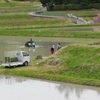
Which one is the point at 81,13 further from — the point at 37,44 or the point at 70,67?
the point at 70,67

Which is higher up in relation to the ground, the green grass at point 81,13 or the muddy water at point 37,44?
the muddy water at point 37,44

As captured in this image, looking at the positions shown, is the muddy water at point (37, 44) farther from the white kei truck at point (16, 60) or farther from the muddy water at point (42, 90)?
the muddy water at point (42, 90)

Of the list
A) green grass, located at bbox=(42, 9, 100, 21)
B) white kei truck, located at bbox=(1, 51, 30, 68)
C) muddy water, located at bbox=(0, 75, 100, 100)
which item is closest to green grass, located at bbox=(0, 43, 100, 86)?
white kei truck, located at bbox=(1, 51, 30, 68)

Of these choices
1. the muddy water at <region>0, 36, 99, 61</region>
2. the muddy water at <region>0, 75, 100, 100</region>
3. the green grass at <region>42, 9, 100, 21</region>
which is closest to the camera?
the muddy water at <region>0, 75, 100, 100</region>

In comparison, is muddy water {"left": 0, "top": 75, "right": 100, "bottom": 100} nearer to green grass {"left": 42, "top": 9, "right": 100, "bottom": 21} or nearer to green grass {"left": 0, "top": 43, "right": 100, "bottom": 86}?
green grass {"left": 0, "top": 43, "right": 100, "bottom": 86}

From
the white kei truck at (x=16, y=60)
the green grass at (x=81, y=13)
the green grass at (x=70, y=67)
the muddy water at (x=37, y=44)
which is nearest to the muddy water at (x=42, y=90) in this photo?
the green grass at (x=70, y=67)

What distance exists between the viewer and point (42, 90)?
22797mm

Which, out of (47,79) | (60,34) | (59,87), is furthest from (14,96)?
(60,34)

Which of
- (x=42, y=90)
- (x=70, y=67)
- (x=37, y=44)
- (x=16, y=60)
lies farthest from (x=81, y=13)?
(x=42, y=90)

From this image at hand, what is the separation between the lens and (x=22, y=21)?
71.6 m

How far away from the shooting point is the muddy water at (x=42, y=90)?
2109 cm

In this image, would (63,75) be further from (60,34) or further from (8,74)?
(60,34)

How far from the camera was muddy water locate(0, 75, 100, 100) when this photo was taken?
830 inches

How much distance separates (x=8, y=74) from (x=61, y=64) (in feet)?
11.5
